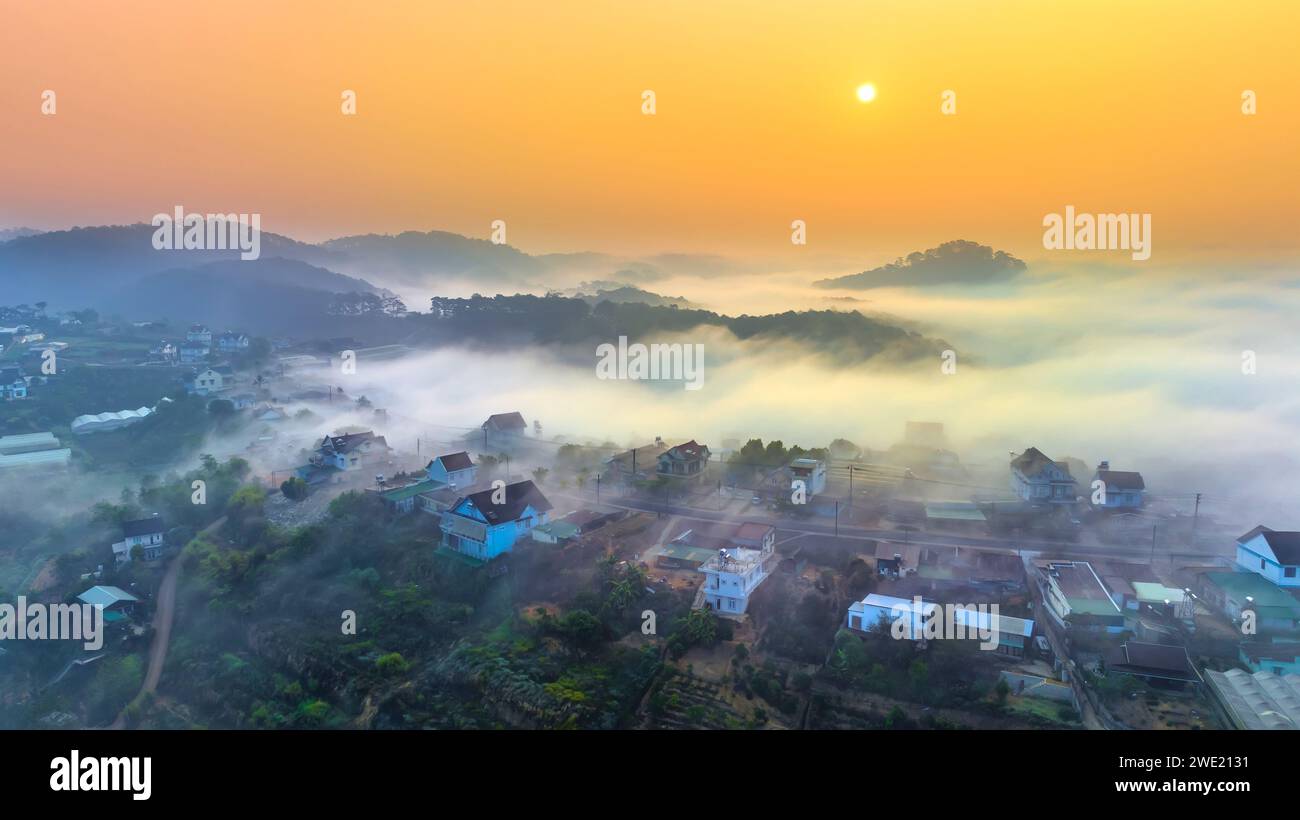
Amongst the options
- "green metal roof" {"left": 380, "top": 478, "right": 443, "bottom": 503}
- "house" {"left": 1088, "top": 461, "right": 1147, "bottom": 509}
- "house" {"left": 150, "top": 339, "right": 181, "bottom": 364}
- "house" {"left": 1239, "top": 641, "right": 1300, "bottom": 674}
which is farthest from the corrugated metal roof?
"house" {"left": 1239, "top": 641, "right": 1300, "bottom": 674}

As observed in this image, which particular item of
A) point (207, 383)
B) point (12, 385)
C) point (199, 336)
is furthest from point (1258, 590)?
point (199, 336)

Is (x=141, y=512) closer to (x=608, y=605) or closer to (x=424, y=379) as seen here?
(x=608, y=605)

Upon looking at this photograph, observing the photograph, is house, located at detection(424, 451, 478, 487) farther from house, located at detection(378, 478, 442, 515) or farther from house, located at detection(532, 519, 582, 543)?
house, located at detection(532, 519, 582, 543)

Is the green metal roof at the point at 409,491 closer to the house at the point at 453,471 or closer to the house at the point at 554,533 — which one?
the house at the point at 453,471

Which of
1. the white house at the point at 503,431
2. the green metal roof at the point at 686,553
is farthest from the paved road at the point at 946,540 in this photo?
the white house at the point at 503,431

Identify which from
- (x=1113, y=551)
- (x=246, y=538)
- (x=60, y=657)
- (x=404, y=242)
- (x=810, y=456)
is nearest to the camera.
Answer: (x=60, y=657)

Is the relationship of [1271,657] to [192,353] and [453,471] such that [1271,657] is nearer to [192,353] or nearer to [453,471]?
[453,471]

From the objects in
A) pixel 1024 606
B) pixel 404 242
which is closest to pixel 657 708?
pixel 1024 606
